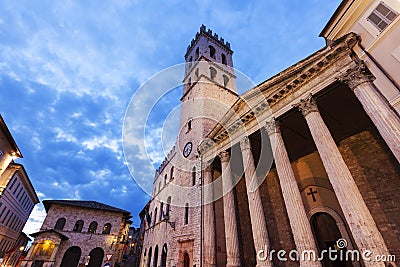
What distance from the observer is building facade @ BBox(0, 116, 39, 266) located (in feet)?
45.6

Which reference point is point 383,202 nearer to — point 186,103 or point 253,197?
point 253,197

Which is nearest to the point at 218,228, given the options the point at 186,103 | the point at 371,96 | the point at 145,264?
the point at 371,96

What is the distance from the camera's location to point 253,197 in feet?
27.7

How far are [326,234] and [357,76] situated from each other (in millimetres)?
7442

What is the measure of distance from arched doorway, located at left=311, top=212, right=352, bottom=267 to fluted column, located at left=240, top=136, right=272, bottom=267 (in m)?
3.75

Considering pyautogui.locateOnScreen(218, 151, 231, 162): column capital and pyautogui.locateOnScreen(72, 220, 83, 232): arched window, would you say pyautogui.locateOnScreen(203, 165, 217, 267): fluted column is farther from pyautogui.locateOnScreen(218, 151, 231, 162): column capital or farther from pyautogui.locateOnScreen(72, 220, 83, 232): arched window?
pyautogui.locateOnScreen(72, 220, 83, 232): arched window

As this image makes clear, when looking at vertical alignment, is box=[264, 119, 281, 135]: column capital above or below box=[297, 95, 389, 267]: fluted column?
above

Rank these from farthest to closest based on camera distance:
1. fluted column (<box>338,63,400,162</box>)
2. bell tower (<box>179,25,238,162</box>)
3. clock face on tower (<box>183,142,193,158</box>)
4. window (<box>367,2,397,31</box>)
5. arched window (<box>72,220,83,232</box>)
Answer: arched window (<box>72,220,83,232</box>) → bell tower (<box>179,25,238,162</box>) → clock face on tower (<box>183,142,193,158</box>) → window (<box>367,2,397,31</box>) → fluted column (<box>338,63,400,162</box>)

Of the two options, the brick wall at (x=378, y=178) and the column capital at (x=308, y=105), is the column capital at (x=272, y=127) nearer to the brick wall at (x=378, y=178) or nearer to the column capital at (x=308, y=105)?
the column capital at (x=308, y=105)

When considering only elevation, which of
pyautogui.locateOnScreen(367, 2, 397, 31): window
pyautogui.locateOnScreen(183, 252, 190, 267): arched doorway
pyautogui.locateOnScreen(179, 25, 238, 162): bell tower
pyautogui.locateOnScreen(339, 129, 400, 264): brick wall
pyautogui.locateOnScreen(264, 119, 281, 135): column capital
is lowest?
pyautogui.locateOnScreen(183, 252, 190, 267): arched doorway

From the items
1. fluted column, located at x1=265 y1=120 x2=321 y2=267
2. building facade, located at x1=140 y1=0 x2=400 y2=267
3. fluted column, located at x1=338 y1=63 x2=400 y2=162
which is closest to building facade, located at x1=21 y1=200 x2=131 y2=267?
building facade, located at x1=140 y1=0 x2=400 y2=267

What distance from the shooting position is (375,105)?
568cm

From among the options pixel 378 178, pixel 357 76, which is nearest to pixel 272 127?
pixel 357 76

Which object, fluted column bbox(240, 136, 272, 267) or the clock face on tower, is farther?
the clock face on tower
